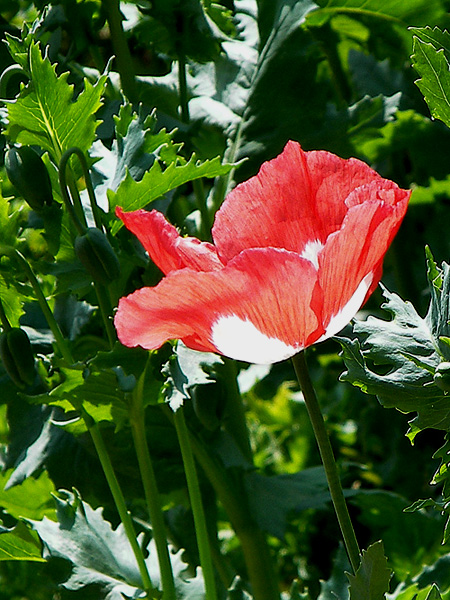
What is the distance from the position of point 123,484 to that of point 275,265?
0.60m

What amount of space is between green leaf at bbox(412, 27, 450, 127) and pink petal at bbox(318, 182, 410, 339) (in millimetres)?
73

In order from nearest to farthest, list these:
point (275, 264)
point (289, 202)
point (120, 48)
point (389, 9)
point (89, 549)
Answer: point (275, 264)
point (289, 202)
point (89, 549)
point (120, 48)
point (389, 9)

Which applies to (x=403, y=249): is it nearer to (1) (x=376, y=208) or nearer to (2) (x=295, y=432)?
(2) (x=295, y=432)

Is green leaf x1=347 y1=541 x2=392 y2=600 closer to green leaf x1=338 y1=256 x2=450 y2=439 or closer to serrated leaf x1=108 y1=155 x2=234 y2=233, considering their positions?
green leaf x1=338 y1=256 x2=450 y2=439

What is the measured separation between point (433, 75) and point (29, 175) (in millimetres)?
323

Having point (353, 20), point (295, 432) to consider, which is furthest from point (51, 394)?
point (295, 432)

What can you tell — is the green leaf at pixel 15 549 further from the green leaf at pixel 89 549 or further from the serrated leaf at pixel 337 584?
the serrated leaf at pixel 337 584

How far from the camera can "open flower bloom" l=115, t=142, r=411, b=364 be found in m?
0.53

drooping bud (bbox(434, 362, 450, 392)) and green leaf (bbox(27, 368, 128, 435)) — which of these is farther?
green leaf (bbox(27, 368, 128, 435))

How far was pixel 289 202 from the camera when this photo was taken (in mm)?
625

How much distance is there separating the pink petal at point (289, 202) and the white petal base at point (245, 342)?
88 millimetres

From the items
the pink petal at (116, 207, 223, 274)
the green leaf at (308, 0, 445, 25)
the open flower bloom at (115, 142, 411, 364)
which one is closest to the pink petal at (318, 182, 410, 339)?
the open flower bloom at (115, 142, 411, 364)

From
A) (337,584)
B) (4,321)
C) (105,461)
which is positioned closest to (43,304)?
(4,321)

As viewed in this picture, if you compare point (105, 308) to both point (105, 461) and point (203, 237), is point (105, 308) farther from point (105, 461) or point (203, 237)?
point (203, 237)
